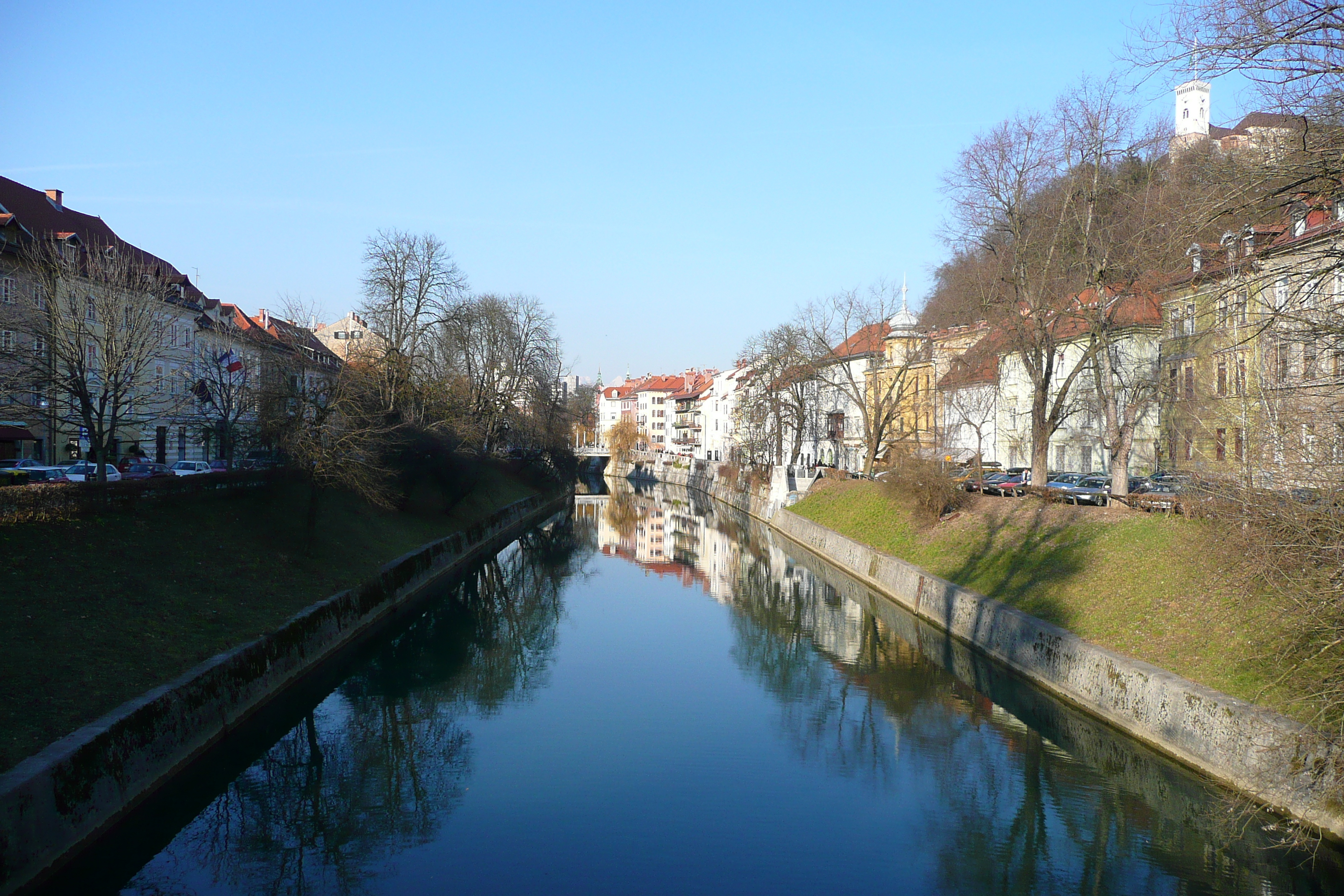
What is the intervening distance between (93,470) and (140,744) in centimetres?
2587

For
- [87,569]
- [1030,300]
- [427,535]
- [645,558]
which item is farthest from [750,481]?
[87,569]

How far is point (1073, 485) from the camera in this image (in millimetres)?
37344

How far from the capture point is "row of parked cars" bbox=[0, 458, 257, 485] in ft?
81.7

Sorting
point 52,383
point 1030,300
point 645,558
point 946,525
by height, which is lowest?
point 645,558

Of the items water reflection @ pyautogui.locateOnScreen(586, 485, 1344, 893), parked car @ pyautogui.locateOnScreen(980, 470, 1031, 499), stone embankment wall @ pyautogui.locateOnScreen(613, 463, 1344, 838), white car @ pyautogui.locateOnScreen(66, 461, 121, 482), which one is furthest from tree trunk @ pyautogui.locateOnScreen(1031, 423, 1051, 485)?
white car @ pyautogui.locateOnScreen(66, 461, 121, 482)

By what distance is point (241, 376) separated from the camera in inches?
1528

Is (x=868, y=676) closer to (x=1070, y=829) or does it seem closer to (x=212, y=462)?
(x=1070, y=829)

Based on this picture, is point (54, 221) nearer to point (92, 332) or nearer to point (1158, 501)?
point (92, 332)

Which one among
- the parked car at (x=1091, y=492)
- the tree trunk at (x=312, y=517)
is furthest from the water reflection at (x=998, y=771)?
the tree trunk at (x=312, y=517)

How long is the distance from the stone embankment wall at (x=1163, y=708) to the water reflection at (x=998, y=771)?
295 millimetres

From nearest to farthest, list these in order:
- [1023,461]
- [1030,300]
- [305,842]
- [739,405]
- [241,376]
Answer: [305,842], [1030,300], [241,376], [1023,461], [739,405]

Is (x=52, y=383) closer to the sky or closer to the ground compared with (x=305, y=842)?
closer to the sky

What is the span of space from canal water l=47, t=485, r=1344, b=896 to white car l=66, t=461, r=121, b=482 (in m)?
14.3

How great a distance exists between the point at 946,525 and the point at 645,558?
15.9 meters
